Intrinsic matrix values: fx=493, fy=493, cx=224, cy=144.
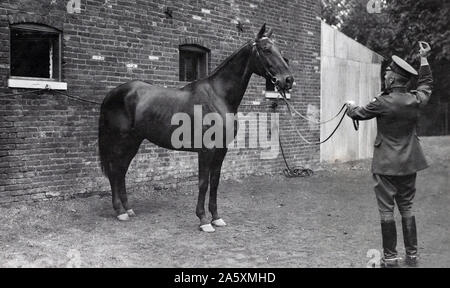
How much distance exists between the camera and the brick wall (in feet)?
24.3

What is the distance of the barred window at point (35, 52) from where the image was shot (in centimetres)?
744

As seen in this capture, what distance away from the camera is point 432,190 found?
9.91 metres

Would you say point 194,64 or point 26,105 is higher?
point 194,64

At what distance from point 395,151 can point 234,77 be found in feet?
8.31

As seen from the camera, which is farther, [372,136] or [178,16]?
[372,136]

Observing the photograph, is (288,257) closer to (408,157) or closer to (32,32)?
(408,157)

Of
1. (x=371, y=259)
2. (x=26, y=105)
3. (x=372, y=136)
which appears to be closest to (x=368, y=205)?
(x=371, y=259)

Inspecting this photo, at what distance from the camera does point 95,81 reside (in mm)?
8375

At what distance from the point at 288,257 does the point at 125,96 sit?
134 inches

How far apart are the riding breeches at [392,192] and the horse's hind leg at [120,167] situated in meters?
3.71

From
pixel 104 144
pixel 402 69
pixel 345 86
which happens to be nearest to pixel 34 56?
pixel 104 144

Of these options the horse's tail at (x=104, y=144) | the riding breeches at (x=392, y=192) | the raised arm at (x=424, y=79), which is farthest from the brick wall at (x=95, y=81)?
the raised arm at (x=424, y=79)

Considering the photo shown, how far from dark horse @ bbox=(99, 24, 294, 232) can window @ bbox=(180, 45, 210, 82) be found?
3026 millimetres

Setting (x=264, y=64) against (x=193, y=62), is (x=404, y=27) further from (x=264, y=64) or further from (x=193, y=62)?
(x=264, y=64)
